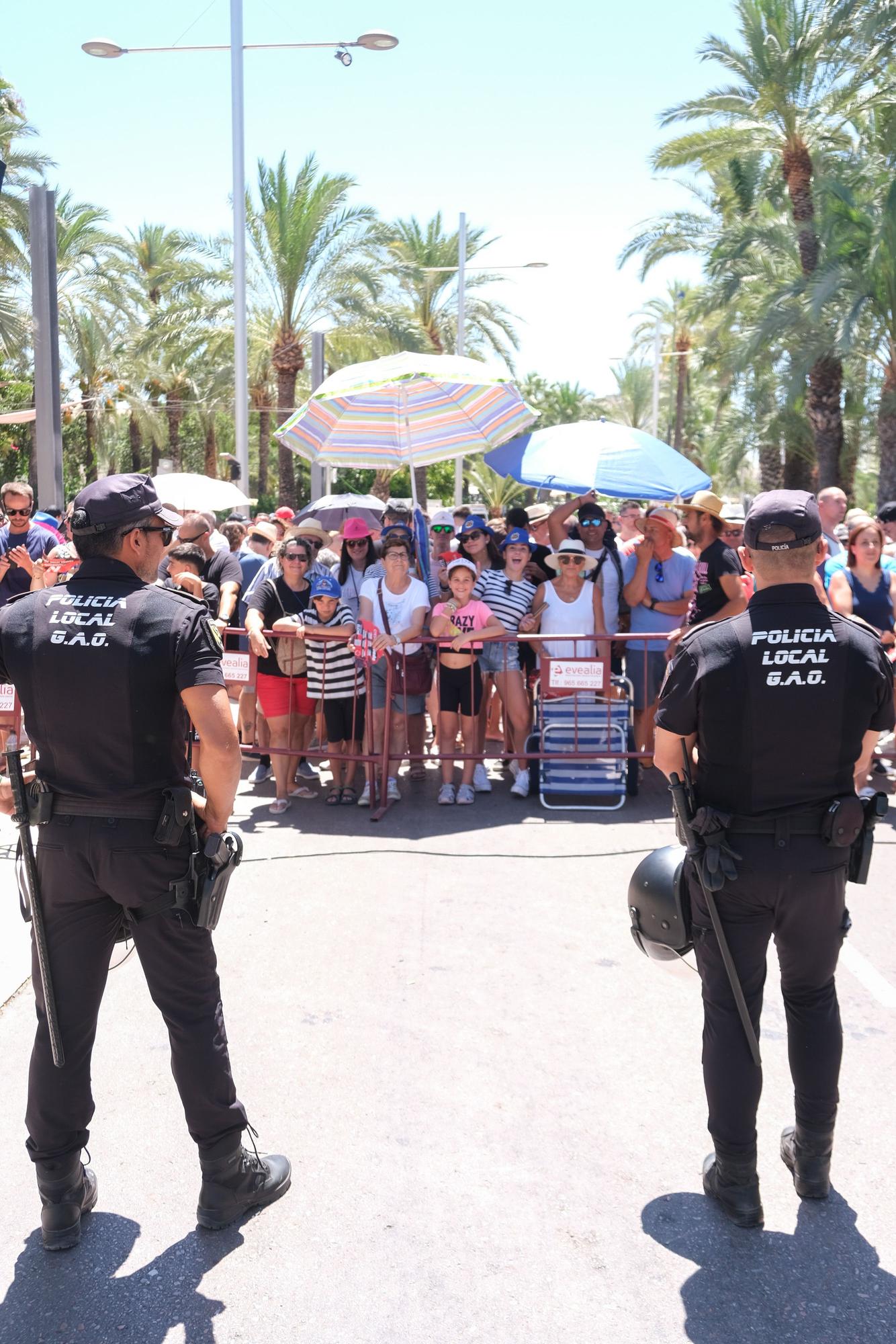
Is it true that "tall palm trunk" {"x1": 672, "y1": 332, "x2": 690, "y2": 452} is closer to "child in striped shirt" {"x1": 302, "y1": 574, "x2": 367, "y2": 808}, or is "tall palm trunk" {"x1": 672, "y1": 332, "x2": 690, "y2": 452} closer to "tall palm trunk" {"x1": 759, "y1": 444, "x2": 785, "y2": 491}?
"tall palm trunk" {"x1": 759, "y1": 444, "x2": 785, "y2": 491}

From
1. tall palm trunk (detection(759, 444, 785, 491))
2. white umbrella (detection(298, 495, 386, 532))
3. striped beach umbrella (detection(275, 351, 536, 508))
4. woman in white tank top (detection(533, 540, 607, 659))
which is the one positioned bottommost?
woman in white tank top (detection(533, 540, 607, 659))

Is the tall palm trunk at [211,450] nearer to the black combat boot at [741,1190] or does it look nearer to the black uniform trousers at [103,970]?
the black uniform trousers at [103,970]

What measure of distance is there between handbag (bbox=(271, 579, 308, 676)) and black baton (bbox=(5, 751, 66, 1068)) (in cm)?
508

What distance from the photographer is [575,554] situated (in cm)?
853

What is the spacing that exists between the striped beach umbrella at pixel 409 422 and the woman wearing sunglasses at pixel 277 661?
139 centimetres

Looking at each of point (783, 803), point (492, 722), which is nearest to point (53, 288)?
point (492, 722)

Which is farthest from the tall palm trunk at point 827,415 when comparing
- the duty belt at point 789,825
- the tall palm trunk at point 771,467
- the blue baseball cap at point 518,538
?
the duty belt at point 789,825

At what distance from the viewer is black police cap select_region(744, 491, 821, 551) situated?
332 centimetres

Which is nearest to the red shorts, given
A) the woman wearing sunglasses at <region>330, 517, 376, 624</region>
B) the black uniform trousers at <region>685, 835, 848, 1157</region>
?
the woman wearing sunglasses at <region>330, 517, 376, 624</region>

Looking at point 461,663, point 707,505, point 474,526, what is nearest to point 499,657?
point 461,663

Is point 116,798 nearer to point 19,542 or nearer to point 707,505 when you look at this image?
point 707,505

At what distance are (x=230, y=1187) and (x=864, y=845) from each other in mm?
2006

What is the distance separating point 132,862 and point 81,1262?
110cm

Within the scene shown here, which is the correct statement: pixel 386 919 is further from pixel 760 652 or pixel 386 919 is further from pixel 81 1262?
pixel 760 652
